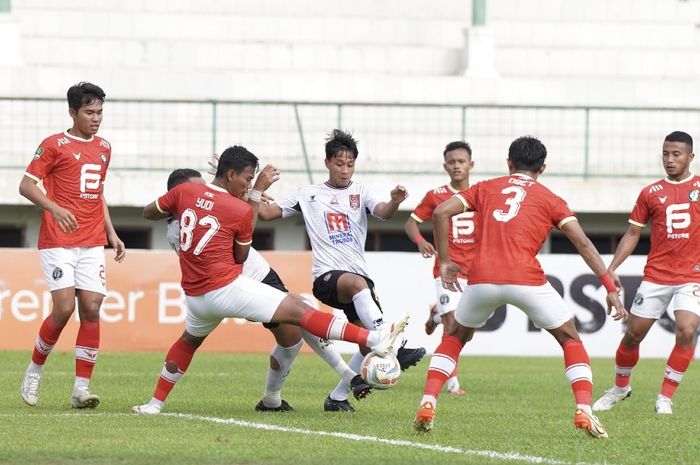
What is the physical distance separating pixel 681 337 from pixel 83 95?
5340mm

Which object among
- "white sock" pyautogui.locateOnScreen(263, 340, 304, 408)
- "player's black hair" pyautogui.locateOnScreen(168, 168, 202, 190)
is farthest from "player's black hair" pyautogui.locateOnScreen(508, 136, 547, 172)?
"player's black hair" pyautogui.locateOnScreen(168, 168, 202, 190)

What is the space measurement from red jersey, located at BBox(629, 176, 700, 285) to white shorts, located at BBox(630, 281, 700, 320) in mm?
51

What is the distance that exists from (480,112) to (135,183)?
277 inches

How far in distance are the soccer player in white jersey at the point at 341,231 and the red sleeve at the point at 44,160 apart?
5.53ft

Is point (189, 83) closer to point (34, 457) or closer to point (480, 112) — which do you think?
point (480, 112)

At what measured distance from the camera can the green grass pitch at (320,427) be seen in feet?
26.9

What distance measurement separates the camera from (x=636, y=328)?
12.1m

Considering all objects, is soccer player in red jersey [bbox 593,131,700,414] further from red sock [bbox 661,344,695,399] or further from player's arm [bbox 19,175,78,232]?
player's arm [bbox 19,175,78,232]

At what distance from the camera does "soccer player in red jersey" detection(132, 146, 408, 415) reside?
1000 cm

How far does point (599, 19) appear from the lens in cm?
3177

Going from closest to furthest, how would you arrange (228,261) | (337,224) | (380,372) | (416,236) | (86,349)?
(380,372) → (228,261) → (86,349) → (337,224) → (416,236)

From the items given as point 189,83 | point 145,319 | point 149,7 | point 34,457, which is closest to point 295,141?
point 189,83

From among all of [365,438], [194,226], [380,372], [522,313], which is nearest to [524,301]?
[380,372]

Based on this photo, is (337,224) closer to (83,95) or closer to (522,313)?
(83,95)
